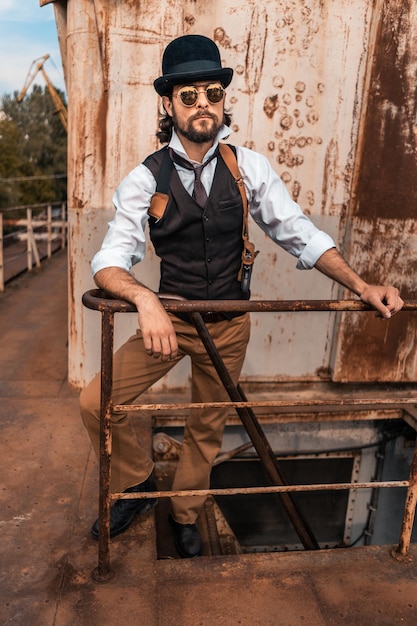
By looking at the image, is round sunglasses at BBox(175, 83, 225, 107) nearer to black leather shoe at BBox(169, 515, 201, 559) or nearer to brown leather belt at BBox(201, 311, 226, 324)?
brown leather belt at BBox(201, 311, 226, 324)

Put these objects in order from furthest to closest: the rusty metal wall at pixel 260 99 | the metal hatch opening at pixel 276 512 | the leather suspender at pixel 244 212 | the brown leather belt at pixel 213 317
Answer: the metal hatch opening at pixel 276 512 < the rusty metal wall at pixel 260 99 < the brown leather belt at pixel 213 317 < the leather suspender at pixel 244 212

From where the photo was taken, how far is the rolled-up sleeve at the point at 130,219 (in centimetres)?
220

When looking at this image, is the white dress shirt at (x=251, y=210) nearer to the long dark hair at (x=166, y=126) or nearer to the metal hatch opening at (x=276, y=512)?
the long dark hair at (x=166, y=126)

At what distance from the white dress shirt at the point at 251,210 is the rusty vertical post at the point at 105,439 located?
0.88ft

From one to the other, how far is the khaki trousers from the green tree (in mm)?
34929

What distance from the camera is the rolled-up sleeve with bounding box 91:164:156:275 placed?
7.20 ft

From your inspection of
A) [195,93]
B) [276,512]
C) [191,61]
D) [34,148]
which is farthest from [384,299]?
[34,148]

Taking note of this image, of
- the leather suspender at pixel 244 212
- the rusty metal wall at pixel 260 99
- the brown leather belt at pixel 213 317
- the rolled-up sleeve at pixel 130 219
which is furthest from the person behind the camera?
the rusty metal wall at pixel 260 99

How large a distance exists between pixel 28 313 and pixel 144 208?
4.95 m

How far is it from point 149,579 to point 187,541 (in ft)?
1.75

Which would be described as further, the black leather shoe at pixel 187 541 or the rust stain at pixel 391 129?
the rust stain at pixel 391 129

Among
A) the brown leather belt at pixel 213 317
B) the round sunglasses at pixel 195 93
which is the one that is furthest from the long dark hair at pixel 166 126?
the brown leather belt at pixel 213 317

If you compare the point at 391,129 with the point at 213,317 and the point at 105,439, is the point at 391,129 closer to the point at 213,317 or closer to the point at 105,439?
the point at 213,317

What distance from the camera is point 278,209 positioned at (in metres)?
2.47
